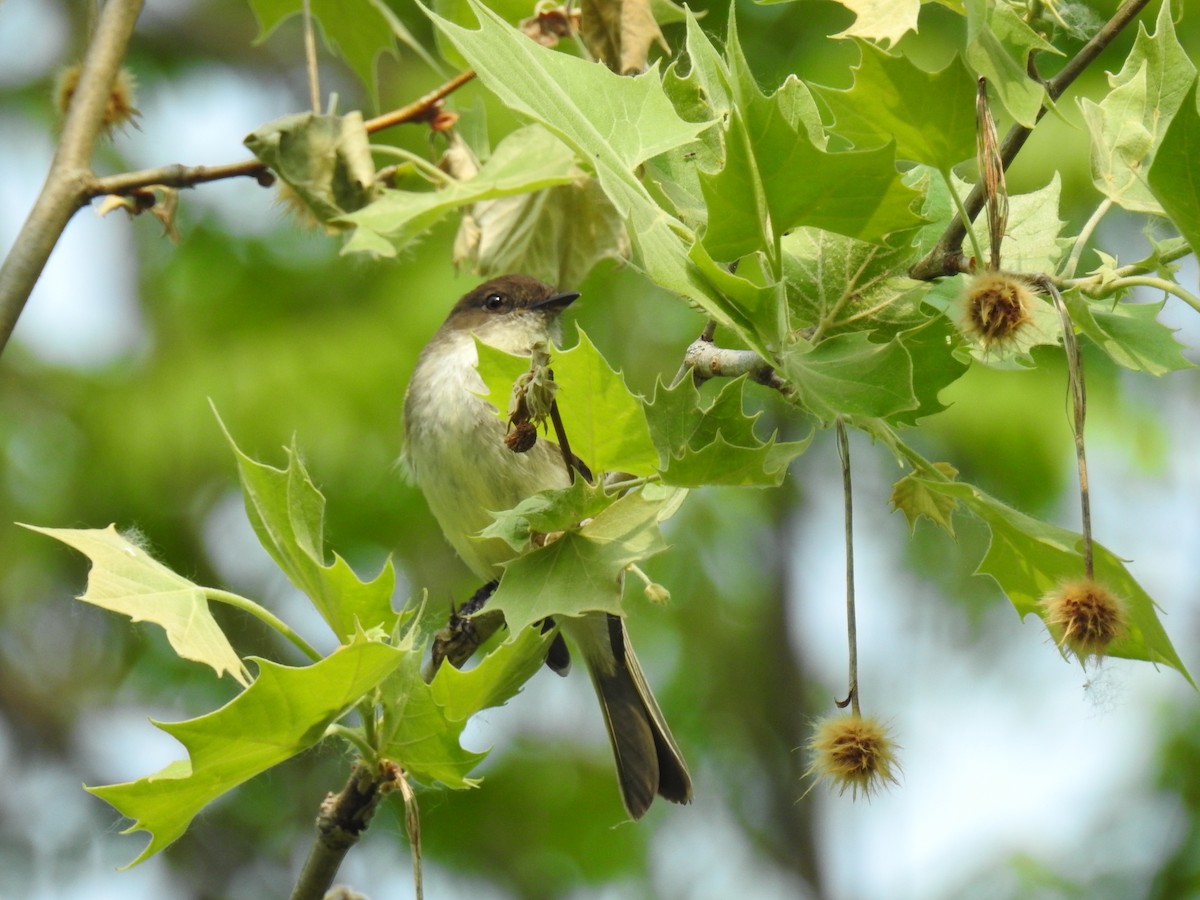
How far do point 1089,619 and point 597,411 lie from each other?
0.74 meters

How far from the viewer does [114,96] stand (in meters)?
3.26

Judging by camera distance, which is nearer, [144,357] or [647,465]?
[647,465]

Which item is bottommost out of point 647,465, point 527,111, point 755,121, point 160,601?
point 160,601

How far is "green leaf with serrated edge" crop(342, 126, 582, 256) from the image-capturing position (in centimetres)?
263

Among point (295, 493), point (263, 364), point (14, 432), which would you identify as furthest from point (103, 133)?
point (14, 432)

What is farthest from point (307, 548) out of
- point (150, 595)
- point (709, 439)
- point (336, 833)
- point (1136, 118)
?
point (1136, 118)

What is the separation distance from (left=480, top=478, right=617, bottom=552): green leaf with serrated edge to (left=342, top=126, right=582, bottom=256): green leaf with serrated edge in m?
0.80

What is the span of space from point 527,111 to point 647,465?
0.59m

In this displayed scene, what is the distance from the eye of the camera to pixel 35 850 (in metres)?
7.32

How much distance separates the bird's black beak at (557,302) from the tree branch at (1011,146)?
309 centimetres

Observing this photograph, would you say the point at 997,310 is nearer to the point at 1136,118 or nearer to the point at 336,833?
the point at 1136,118

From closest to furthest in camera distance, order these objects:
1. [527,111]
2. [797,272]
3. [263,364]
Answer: [527,111], [797,272], [263,364]

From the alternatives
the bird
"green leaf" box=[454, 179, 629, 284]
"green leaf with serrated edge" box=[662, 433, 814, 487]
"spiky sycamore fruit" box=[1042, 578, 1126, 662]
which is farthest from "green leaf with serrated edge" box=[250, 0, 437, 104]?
"spiky sycamore fruit" box=[1042, 578, 1126, 662]

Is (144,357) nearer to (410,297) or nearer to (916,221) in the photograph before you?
(410,297)
